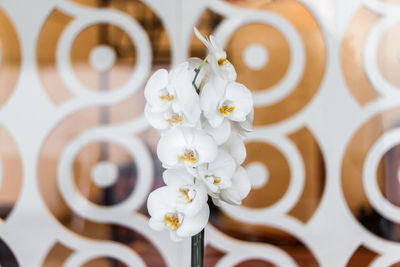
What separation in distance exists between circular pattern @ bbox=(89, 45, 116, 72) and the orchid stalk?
112cm

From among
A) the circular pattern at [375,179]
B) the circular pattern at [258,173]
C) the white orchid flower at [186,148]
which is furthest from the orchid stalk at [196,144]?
the circular pattern at [375,179]

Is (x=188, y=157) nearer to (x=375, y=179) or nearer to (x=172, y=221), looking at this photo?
(x=172, y=221)

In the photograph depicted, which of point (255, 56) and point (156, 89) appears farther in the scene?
point (255, 56)

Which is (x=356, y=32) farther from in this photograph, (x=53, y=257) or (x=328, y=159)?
(x=53, y=257)

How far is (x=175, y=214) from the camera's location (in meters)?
0.50

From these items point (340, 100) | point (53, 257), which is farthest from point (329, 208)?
point (53, 257)

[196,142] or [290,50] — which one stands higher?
[290,50]

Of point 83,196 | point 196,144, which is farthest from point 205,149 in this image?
point 83,196

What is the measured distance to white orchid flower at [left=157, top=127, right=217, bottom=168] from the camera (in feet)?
1.54

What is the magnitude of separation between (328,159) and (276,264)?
1.43ft

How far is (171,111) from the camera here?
0.50 metres

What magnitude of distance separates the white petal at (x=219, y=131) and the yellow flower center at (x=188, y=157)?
1.3 inches

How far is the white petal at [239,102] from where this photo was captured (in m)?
0.50

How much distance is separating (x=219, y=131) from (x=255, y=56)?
1.13 meters
